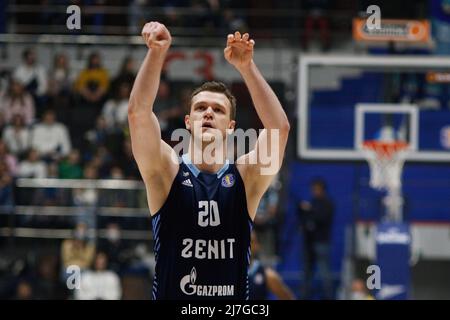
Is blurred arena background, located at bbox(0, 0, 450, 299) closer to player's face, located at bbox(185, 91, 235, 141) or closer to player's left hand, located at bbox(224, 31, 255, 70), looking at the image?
player's face, located at bbox(185, 91, 235, 141)

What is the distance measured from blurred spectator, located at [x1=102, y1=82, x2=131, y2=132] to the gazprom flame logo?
28.3 feet

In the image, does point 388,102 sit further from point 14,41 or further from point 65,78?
point 14,41

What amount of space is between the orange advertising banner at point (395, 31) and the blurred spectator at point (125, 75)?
3160mm

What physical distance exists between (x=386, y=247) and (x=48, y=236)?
418cm

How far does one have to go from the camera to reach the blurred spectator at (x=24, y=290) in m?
11.4

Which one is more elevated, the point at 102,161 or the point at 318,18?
the point at 318,18

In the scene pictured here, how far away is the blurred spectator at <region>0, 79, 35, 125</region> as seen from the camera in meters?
13.2

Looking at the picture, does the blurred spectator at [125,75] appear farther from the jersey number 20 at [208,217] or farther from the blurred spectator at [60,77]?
the jersey number 20 at [208,217]

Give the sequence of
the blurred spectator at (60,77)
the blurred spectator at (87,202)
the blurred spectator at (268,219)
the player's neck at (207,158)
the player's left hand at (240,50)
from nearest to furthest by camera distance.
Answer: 1. the player's left hand at (240,50)
2. the player's neck at (207,158)
3. the blurred spectator at (87,202)
4. the blurred spectator at (268,219)
5. the blurred spectator at (60,77)

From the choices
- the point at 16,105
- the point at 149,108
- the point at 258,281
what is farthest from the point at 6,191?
the point at 149,108

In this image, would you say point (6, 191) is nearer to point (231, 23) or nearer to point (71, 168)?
point (71, 168)

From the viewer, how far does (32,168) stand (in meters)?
12.7

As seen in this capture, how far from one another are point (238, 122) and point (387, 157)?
230 centimetres

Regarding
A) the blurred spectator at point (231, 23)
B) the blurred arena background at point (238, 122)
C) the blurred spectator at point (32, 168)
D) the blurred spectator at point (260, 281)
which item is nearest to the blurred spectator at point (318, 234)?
the blurred arena background at point (238, 122)
